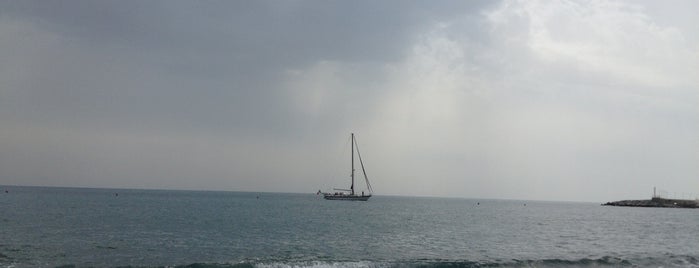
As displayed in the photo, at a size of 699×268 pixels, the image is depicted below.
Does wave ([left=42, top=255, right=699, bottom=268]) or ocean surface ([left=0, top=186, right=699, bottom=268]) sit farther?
ocean surface ([left=0, top=186, right=699, bottom=268])

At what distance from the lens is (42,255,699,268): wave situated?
3241 cm

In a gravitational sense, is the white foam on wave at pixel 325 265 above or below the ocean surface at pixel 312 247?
above

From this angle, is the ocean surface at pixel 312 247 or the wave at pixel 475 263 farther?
the ocean surface at pixel 312 247

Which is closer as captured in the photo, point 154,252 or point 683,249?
point 154,252

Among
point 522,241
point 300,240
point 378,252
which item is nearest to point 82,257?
point 300,240

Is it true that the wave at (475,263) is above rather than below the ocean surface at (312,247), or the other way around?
above

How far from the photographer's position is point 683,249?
1911 inches

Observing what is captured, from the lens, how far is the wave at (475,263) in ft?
106

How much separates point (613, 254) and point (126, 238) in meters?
45.1

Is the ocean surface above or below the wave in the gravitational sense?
below

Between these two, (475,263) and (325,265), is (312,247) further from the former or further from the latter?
(475,263)

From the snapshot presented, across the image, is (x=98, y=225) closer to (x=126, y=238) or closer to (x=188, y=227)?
(x=188, y=227)

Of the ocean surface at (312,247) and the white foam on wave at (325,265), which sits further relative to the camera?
the ocean surface at (312,247)

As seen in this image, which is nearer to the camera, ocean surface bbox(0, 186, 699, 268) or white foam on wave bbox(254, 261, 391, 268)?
white foam on wave bbox(254, 261, 391, 268)
